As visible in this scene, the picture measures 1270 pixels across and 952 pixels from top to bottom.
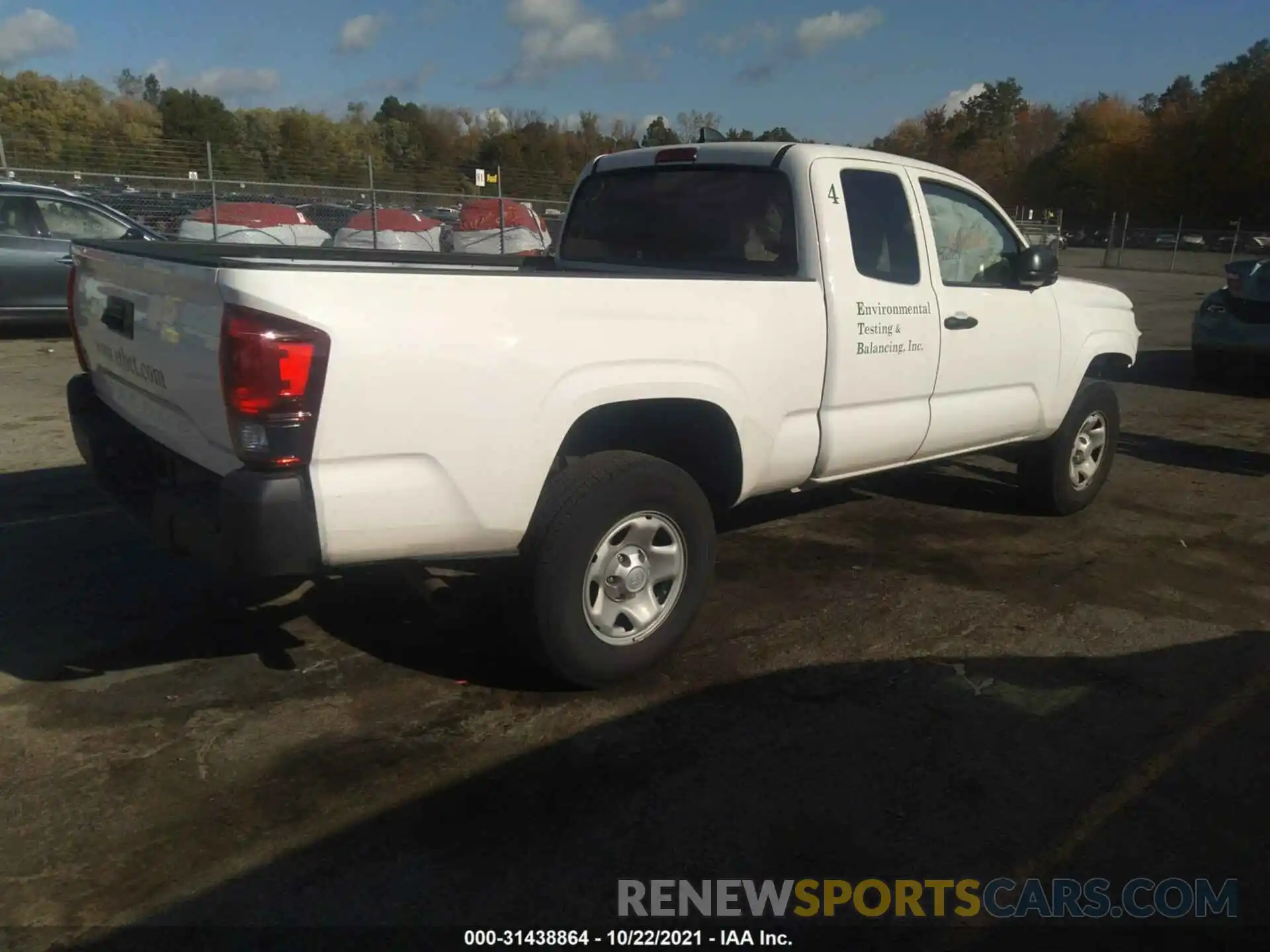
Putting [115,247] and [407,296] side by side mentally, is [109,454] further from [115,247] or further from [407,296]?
[407,296]

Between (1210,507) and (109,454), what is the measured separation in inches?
242

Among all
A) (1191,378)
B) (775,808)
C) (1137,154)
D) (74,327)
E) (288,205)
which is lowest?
(775,808)

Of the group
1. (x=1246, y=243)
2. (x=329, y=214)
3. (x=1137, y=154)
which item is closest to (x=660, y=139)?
(x=329, y=214)

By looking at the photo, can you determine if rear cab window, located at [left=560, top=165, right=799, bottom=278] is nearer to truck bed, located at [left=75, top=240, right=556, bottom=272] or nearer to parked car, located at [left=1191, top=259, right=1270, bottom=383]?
truck bed, located at [left=75, top=240, right=556, bottom=272]

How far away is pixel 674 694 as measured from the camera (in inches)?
143

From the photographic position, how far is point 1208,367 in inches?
445

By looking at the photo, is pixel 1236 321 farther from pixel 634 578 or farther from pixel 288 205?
pixel 288 205

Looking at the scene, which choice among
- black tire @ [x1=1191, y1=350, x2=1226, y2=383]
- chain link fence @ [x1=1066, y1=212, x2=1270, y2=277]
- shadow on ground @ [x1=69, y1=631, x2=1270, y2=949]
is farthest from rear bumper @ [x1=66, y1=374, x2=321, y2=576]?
chain link fence @ [x1=1066, y1=212, x2=1270, y2=277]

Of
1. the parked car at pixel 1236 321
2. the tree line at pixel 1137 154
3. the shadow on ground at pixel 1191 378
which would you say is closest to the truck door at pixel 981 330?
the shadow on ground at pixel 1191 378

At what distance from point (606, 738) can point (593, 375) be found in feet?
3.96

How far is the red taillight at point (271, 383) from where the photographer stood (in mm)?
2693

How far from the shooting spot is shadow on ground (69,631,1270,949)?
8.42ft

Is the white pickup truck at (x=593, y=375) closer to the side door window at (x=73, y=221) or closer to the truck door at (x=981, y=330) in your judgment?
the truck door at (x=981, y=330)

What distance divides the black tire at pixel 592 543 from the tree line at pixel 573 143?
2.38 m
